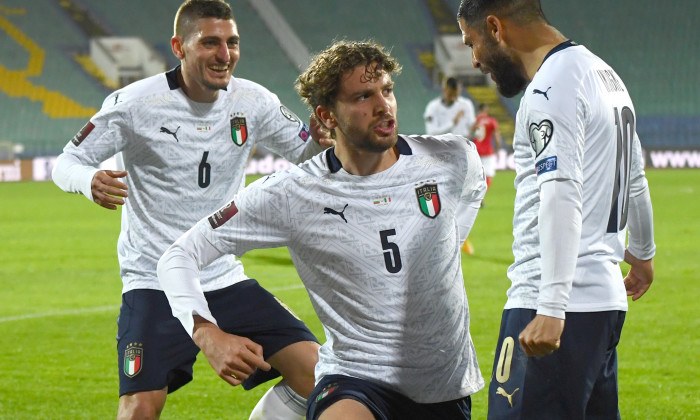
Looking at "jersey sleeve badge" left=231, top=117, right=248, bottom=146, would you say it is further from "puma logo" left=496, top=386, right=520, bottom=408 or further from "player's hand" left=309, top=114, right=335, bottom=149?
"puma logo" left=496, top=386, right=520, bottom=408

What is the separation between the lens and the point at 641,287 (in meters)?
3.78

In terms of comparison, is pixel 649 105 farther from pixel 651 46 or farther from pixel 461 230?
pixel 461 230

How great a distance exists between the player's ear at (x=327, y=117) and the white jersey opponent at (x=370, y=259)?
0.12m

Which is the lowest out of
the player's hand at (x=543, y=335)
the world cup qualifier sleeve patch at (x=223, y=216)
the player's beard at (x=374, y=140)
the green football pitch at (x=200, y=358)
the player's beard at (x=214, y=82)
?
the green football pitch at (x=200, y=358)

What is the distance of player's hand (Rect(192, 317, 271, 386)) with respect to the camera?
296 centimetres

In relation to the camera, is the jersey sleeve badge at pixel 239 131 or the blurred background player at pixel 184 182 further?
the jersey sleeve badge at pixel 239 131

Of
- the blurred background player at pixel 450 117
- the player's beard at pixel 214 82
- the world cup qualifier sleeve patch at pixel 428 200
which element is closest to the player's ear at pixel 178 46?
the player's beard at pixel 214 82

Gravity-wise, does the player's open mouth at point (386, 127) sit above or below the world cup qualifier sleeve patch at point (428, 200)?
above

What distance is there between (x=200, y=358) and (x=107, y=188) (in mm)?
3091

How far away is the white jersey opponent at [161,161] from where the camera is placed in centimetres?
458

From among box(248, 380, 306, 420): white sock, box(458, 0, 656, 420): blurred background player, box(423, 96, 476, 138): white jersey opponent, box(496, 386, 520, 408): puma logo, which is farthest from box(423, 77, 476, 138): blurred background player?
box(496, 386, 520, 408): puma logo

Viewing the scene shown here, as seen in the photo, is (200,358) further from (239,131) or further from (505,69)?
(505,69)

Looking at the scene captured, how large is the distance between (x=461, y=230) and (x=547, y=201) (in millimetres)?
697

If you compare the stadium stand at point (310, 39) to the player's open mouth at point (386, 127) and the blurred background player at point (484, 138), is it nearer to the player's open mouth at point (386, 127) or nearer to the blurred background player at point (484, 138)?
the blurred background player at point (484, 138)
